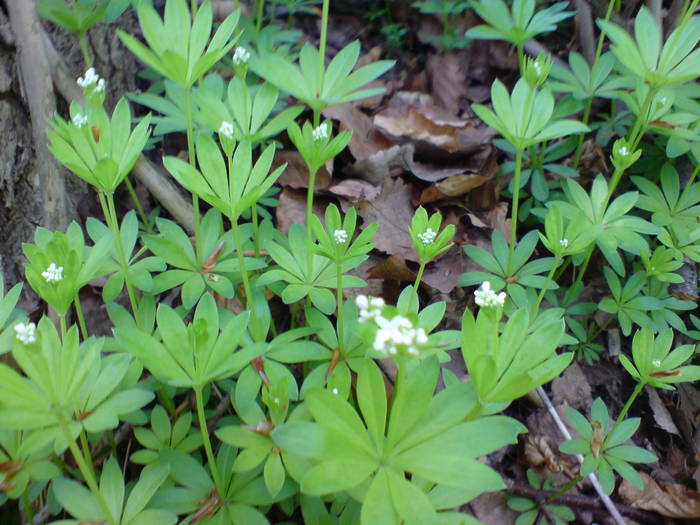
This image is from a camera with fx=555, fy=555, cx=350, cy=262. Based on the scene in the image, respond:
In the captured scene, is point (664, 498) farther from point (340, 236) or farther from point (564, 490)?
point (340, 236)

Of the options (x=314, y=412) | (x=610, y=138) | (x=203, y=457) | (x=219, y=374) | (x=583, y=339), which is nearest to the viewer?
(x=314, y=412)

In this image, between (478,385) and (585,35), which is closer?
(478,385)

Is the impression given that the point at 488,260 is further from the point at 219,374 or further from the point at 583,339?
the point at 219,374

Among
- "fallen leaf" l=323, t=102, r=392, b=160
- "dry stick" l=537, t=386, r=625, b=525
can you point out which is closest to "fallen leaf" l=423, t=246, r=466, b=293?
"dry stick" l=537, t=386, r=625, b=525

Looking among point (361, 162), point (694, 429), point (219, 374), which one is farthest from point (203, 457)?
point (694, 429)

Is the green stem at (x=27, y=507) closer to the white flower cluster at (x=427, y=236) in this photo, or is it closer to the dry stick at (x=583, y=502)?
the white flower cluster at (x=427, y=236)

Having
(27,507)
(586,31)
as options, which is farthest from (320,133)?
(586,31)

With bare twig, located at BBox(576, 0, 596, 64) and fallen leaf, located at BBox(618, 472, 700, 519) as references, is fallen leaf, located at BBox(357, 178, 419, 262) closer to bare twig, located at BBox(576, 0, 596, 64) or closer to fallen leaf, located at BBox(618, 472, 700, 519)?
fallen leaf, located at BBox(618, 472, 700, 519)
